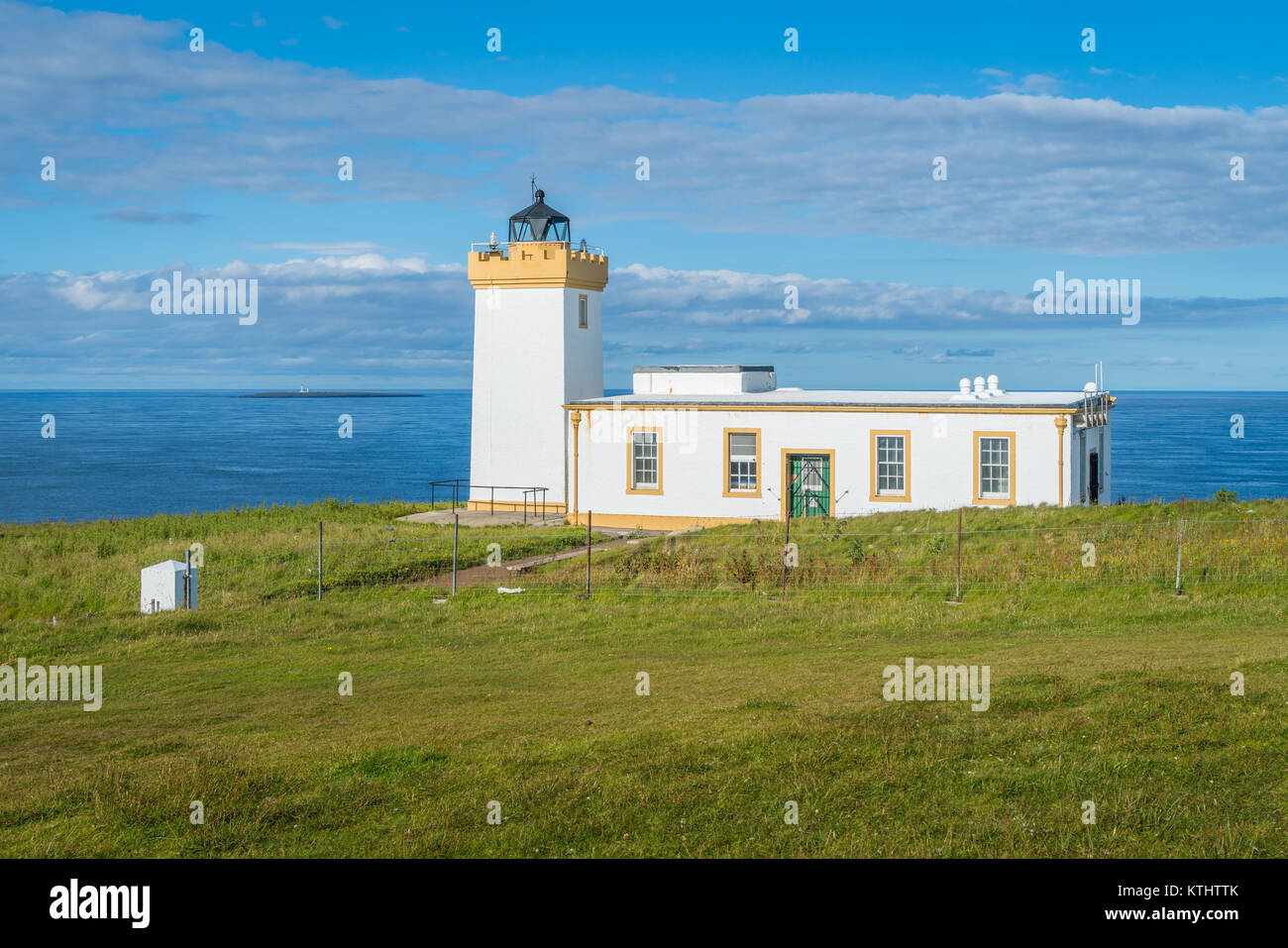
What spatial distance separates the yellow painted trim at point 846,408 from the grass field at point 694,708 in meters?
4.70

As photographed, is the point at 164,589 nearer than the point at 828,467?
Yes

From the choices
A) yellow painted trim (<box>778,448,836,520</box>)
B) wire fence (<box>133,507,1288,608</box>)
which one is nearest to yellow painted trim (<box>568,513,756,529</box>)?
yellow painted trim (<box>778,448,836,520</box>)

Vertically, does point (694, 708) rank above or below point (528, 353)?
below

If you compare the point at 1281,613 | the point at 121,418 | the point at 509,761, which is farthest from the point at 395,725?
the point at 121,418

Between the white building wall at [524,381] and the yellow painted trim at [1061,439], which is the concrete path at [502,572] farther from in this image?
the yellow painted trim at [1061,439]

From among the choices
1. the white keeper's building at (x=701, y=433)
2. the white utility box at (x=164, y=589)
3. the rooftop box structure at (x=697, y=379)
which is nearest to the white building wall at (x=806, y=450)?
the white keeper's building at (x=701, y=433)

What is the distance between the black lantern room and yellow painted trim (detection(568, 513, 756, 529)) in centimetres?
830

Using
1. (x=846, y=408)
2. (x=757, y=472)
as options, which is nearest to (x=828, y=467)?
(x=846, y=408)

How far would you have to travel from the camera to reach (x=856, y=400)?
29156 mm

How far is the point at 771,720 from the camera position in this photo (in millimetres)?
10266

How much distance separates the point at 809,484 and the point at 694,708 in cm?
1884

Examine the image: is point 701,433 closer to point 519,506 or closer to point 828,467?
point 828,467

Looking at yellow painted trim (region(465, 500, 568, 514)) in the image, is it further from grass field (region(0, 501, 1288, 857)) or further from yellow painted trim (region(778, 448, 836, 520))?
grass field (region(0, 501, 1288, 857))
